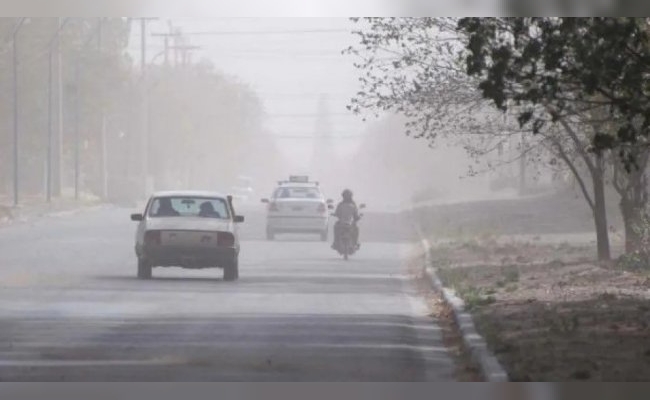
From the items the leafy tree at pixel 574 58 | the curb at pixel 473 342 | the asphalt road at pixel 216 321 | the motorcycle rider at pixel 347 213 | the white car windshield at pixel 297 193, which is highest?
the leafy tree at pixel 574 58

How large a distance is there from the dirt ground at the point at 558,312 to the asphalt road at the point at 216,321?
806 mm

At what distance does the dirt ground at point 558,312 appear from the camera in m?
17.8

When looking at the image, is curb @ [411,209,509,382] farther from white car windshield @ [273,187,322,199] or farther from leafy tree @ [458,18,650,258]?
white car windshield @ [273,187,322,199]

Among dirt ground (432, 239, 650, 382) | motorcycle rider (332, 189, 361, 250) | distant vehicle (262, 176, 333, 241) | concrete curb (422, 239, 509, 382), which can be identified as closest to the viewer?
concrete curb (422, 239, 509, 382)

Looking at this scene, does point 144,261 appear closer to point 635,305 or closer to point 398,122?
point 635,305

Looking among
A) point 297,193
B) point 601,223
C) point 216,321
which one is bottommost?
point 216,321

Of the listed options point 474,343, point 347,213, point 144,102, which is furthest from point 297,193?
point 144,102

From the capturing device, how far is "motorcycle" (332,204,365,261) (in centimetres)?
4178

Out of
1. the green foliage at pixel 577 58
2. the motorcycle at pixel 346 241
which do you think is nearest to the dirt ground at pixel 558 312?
the green foliage at pixel 577 58

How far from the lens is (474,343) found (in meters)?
20.0

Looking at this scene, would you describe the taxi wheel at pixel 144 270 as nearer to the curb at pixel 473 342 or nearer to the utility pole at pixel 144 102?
the curb at pixel 473 342

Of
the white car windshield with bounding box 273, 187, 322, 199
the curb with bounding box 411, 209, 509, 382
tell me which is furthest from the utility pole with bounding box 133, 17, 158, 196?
the curb with bounding box 411, 209, 509, 382

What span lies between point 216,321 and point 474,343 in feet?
17.7

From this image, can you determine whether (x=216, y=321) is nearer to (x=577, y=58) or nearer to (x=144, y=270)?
(x=577, y=58)
